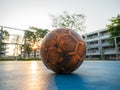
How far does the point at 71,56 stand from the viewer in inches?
114

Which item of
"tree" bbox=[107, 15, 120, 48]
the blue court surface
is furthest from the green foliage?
the blue court surface

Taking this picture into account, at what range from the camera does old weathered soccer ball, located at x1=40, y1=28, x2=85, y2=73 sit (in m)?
2.88

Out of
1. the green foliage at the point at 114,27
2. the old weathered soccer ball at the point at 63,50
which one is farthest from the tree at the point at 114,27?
the old weathered soccer ball at the point at 63,50

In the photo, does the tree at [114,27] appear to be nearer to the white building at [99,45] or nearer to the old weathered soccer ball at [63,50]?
the white building at [99,45]

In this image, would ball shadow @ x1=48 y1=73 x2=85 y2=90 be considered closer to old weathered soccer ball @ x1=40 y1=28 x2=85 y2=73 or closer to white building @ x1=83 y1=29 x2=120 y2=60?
old weathered soccer ball @ x1=40 y1=28 x2=85 y2=73

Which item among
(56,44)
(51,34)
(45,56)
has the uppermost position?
(51,34)

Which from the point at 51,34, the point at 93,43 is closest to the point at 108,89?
A: the point at 51,34

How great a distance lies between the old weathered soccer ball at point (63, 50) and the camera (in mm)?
2875

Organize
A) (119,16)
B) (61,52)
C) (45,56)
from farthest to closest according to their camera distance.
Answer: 1. (119,16)
2. (45,56)
3. (61,52)

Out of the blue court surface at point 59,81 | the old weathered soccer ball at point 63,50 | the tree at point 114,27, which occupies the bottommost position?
the blue court surface at point 59,81

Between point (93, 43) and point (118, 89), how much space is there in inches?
2283

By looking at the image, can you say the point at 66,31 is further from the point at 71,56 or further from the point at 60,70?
the point at 60,70

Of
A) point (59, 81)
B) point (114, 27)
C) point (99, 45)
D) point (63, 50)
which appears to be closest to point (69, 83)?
point (59, 81)

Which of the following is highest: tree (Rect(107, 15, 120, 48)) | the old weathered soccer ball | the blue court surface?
tree (Rect(107, 15, 120, 48))
